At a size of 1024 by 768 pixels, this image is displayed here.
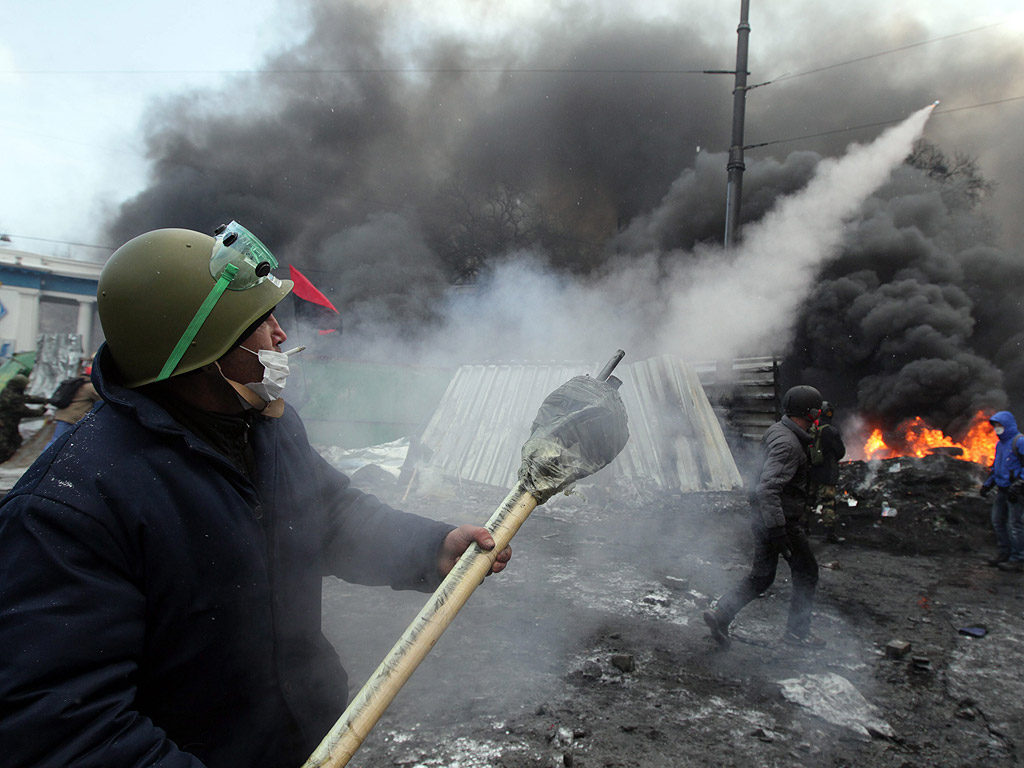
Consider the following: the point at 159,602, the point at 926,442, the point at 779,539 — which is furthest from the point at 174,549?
the point at 926,442

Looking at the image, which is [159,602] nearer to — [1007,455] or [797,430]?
[797,430]

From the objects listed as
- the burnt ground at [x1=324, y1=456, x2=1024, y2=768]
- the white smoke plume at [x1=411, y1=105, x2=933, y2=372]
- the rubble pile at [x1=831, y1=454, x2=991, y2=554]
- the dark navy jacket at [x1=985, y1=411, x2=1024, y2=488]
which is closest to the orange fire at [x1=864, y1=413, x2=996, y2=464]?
the rubble pile at [x1=831, y1=454, x2=991, y2=554]

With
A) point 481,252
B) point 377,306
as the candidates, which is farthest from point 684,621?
point 481,252

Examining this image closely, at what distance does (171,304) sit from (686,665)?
160 inches

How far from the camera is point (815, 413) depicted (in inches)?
186

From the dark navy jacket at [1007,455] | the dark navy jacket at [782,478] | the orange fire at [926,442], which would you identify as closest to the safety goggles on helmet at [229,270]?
the dark navy jacket at [782,478]

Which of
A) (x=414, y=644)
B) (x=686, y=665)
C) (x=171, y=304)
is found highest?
(x=171, y=304)

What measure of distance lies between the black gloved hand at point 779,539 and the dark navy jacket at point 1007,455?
4371 mm

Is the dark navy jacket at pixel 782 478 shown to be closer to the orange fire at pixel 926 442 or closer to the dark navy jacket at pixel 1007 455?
the dark navy jacket at pixel 1007 455

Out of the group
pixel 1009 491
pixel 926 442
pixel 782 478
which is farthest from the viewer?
pixel 926 442

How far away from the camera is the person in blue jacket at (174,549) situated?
35.6 inches

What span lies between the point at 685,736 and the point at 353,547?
8.52 feet

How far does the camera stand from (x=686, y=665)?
399 cm

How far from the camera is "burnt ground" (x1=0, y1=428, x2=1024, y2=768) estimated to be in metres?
3.08
